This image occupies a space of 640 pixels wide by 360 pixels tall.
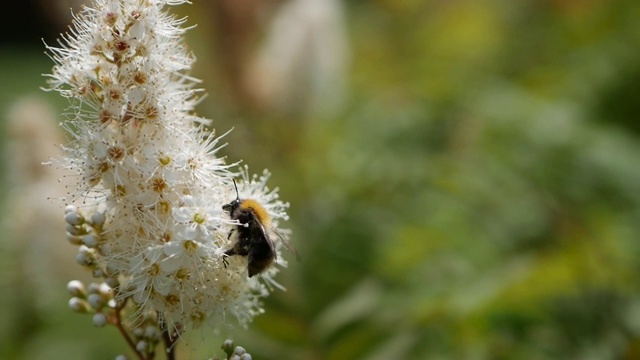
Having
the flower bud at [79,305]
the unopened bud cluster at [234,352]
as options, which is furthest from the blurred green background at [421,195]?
the flower bud at [79,305]

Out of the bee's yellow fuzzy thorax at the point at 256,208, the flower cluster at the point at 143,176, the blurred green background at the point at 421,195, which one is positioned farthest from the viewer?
the blurred green background at the point at 421,195

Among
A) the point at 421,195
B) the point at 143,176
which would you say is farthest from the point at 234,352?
the point at 421,195

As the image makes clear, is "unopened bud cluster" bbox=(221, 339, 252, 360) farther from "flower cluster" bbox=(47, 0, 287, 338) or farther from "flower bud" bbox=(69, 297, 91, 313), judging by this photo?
"flower bud" bbox=(69, 297, 91, 313)

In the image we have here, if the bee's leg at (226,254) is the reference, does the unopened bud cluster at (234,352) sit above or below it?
below

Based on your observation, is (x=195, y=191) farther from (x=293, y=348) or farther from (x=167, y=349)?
(x=293, y=348)

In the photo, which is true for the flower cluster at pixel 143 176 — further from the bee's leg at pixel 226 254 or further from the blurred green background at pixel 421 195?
the blurred green background at pixel 421 195

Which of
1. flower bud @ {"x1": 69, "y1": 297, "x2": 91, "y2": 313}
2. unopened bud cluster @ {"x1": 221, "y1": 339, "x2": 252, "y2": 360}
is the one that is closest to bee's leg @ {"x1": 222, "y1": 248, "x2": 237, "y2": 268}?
unopened bud cluster @ {"x1": 221, "y1": 339, "x2": 252, "y2": 360}
